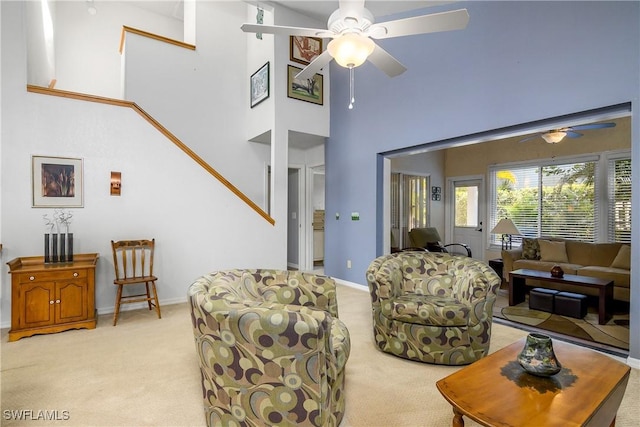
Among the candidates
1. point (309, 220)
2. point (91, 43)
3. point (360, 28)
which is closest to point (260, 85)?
point (309, 220)

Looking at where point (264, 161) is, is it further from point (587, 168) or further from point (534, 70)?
point (587, 168)

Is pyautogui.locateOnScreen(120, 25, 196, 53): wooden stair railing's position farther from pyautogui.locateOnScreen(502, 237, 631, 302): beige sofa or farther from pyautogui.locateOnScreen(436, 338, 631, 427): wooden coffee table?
pyautogui.locateOnScreen(502, 237, 631, 302): beige sofa

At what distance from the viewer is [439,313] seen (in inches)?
96.2

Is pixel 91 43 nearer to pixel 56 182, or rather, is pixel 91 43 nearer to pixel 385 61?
pixel 56 182

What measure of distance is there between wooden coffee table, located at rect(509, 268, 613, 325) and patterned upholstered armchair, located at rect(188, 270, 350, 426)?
11.2 feet

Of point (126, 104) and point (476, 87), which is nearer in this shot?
point (476, 87)

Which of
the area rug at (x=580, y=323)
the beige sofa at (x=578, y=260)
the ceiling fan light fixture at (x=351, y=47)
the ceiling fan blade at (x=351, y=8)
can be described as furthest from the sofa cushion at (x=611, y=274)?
the ceiling fan blade at (x=351, y=8)

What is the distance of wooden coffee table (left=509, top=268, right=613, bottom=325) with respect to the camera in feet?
11.5

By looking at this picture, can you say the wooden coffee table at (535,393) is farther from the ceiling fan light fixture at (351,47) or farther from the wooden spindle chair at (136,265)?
the wooden spindle chair at (136,265)

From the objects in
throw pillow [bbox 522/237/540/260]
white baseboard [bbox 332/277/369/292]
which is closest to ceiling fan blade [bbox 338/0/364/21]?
white baseboard [bbox 332/277/369/292]

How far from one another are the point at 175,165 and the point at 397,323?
3.28 meters

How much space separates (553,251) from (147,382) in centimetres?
557

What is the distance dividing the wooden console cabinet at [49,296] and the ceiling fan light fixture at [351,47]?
3.09 meters

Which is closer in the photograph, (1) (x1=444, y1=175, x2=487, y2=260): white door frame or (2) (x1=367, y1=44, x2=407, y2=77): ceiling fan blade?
Answer: (2) (x1=367, y1=44, x2=407, y2=77): ceiling fan blade
